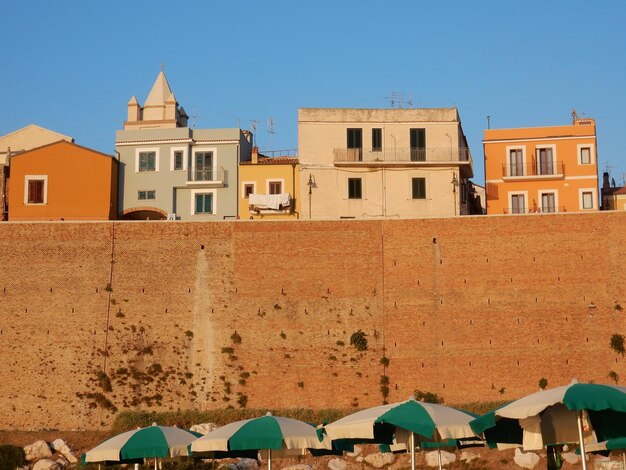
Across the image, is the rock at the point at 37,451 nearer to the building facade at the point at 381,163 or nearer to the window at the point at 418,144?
the building facade at the point at 381,163

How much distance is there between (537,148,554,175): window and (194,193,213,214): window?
1644cm

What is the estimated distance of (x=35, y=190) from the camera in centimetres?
5416

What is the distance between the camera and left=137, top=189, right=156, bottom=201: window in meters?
55.6

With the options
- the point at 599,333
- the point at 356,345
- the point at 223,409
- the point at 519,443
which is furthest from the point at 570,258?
the point at 519,443

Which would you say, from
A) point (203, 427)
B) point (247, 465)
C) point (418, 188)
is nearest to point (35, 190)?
point (203, 427)

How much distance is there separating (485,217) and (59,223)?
18.7 metres

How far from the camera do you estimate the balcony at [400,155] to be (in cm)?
5281

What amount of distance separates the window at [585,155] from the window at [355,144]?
10.9 metres

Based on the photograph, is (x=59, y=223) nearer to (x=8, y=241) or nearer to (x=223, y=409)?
(x=8, y=241)

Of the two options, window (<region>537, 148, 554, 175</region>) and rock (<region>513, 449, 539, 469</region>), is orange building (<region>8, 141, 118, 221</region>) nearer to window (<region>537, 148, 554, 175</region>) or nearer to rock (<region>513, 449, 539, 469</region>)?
window (<region>537, 148, 554, 175</region>)

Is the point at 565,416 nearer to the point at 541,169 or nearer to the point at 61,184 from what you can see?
the point at 541,169

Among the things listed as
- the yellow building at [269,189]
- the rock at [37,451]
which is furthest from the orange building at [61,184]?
the rock at [37,451]

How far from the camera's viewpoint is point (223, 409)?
44906 millimetres

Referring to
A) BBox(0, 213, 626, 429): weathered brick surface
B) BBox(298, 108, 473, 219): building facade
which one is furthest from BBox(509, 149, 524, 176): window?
BBox(0, 213, 626, 429): weathered brick surface
